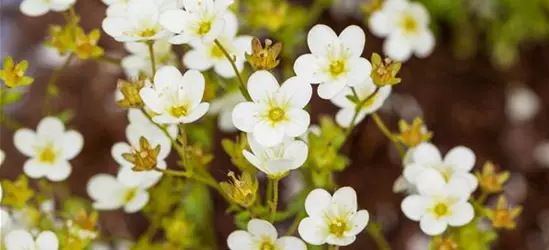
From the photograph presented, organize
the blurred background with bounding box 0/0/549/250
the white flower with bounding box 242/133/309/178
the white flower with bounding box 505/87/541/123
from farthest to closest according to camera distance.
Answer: the white flower with bounding box 505/87/541/123 < the blurred background with bounding box 0/0/549/250 < the white flower with bounding box 242/133/309/178

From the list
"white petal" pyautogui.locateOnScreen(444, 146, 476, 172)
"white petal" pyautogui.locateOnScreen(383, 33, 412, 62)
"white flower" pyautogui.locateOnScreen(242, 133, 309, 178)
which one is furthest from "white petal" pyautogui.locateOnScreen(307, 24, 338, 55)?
"white petal" pyautogui.locateOnScreen(383, 33, 412, 62)

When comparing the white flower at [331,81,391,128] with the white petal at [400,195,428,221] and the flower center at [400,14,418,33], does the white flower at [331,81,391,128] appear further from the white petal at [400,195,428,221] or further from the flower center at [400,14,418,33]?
the flower center at [400,14,418,33]

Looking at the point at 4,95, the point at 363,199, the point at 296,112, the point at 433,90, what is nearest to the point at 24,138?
the point at 4,95

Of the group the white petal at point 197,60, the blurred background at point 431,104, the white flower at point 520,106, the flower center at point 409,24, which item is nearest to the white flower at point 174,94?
the white petal at point 197,60

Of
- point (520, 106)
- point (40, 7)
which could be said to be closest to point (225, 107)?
point (40, 7)

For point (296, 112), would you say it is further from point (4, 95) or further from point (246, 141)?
Result: point (4, 95)

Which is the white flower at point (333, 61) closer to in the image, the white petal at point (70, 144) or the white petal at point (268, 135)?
the white petal at point (268, 135)

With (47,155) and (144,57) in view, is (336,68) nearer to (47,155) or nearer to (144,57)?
(144,57)
